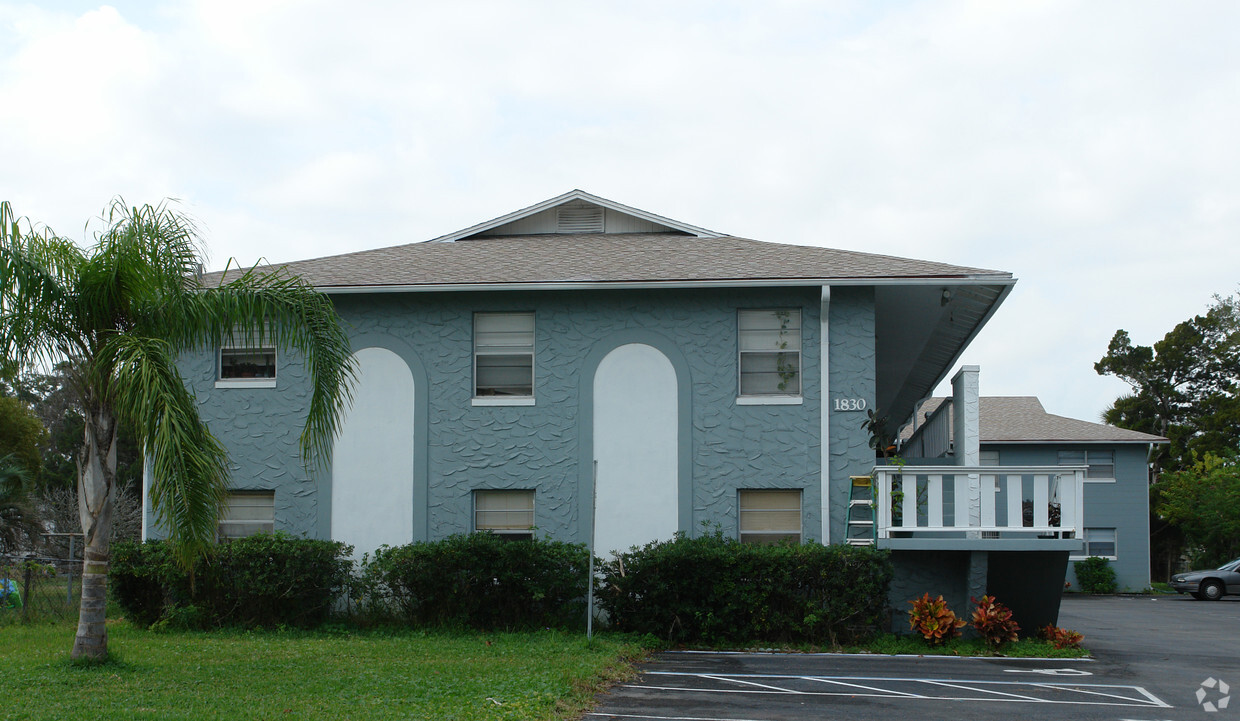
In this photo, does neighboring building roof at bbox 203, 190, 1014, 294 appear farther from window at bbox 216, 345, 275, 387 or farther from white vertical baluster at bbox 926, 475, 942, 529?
white vertical baluster at bbox 926, 475, 942, 529

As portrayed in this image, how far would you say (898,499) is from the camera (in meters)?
14.5

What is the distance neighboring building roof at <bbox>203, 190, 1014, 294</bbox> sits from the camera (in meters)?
15.5

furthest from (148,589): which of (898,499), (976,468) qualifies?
(976,468)

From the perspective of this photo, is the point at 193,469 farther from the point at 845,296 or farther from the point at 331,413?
the point at 845,296

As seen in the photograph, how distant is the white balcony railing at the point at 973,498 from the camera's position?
46.2 feet

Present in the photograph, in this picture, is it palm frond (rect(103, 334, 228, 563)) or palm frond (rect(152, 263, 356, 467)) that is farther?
palm frond (rect(152, 263, 356, 467))

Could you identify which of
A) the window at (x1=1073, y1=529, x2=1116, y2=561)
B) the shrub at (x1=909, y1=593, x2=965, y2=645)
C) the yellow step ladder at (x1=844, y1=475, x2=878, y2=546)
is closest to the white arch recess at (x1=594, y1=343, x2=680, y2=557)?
the yellow step ladder at (x1=844, y1=475, x2=878, y2=546)

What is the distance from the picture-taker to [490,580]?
582 inches

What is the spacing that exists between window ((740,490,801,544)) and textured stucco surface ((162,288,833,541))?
22 centimetres

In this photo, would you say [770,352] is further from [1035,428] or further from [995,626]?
[1035,428]

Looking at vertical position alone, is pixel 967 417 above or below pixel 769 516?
above

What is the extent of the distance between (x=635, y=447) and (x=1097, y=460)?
82.9 ft

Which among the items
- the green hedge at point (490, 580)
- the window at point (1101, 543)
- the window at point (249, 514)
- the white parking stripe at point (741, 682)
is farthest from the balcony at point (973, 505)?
the window at point (1101, 543)

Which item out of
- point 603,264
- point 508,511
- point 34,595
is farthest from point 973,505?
point 34,595
